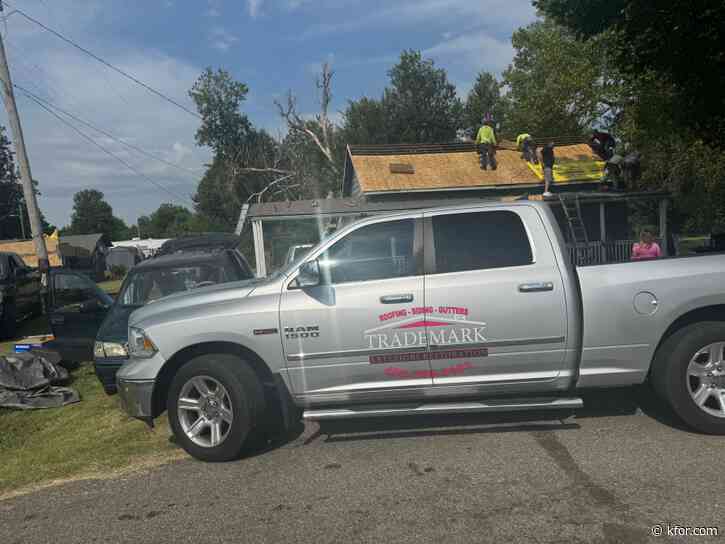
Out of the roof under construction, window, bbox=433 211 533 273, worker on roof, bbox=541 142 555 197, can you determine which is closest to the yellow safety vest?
the roof under construction

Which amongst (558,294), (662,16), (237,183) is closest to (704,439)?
(558,294)

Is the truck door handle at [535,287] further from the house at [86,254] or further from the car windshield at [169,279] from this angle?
the house at [86,254]

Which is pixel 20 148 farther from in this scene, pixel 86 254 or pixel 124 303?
pixel 86 254

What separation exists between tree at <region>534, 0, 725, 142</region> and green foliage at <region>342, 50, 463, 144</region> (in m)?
29.4

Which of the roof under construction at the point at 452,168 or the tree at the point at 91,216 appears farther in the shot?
the tree at the point at 91,216

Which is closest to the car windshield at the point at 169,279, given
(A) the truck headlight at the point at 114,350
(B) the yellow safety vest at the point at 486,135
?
(A) the truck headlight at the point at 114,350

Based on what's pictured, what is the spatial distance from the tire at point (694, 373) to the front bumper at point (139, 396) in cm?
418

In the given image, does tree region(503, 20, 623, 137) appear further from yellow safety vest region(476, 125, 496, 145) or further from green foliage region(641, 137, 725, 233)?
yellow safety vest region(476, 125, 496, 145)

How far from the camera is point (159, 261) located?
7.76 m

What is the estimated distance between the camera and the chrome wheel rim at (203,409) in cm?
475

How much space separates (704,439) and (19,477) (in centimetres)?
565

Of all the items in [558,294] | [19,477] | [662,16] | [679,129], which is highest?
[662,16]

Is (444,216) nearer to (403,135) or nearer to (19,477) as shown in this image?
(19,477)

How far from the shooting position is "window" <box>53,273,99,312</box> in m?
10.4
